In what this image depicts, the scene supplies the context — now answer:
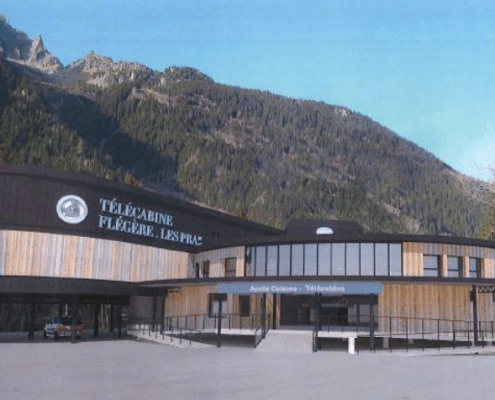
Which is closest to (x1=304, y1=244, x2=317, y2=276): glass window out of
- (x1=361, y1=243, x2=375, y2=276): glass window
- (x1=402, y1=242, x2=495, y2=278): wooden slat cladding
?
(x1=361, y1=243, x2=375, y2=276): glass window

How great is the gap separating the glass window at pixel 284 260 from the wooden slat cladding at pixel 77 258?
29.7ft

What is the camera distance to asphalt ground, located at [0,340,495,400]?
14.9 m

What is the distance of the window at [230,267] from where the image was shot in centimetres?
4356

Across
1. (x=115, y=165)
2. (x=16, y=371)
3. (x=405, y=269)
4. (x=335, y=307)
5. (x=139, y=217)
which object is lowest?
(x=16, y=371)

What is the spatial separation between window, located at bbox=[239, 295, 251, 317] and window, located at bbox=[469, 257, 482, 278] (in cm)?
1413

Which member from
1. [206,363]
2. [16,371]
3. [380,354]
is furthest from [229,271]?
Result: [16,371]

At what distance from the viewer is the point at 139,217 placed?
4344 centimetres

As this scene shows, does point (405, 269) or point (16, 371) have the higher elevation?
point (405, 269)

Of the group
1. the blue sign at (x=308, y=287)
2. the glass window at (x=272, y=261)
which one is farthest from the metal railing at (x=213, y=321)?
the blue sign at (x=308, y=287)

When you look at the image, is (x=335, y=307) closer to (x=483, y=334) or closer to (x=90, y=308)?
(x=483, y=334)

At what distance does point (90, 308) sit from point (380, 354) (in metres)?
46.0

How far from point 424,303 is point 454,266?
5.06m

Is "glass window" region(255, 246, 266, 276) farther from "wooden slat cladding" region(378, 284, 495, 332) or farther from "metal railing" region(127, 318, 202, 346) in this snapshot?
"wooden slat cladding" region(378, 284, 495, 332)

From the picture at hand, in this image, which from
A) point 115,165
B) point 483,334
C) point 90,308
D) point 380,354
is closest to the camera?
point 380,354
